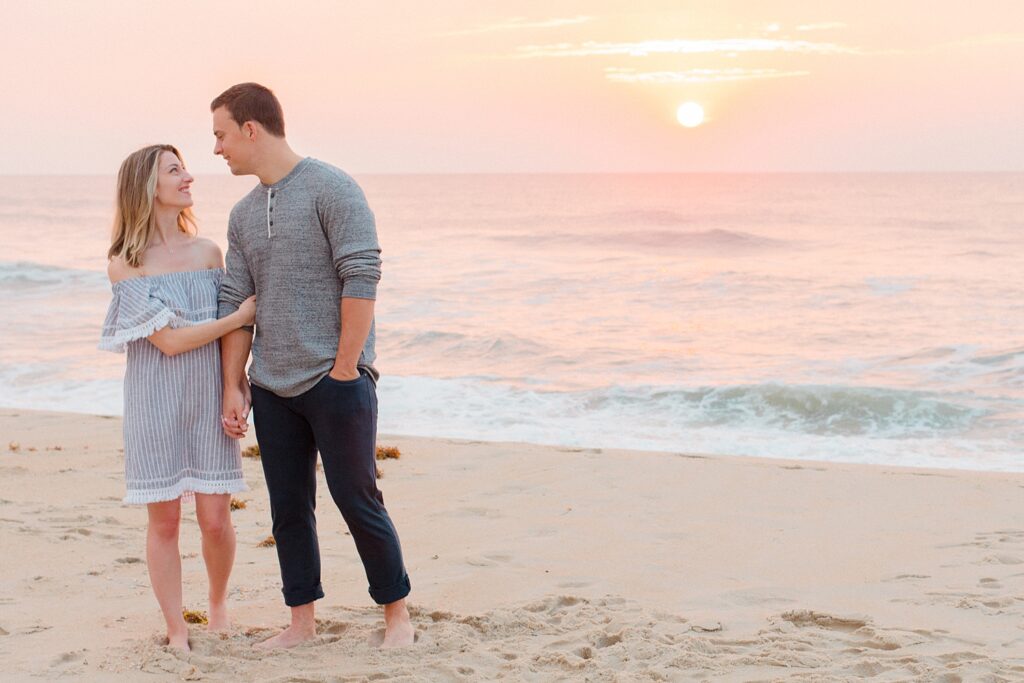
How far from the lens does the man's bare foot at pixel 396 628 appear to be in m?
4.06

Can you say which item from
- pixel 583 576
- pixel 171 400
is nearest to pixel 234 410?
pixel 171 400

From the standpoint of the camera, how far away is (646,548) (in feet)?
18.7

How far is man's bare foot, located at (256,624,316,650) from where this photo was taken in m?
4.11

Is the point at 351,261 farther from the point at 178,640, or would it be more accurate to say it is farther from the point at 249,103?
the point at 178,640

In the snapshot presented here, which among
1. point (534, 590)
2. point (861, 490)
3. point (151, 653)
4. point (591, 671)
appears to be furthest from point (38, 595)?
point (861, 490)

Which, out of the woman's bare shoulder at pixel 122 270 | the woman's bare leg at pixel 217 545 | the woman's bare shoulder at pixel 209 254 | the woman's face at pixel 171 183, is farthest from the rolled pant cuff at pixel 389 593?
the woman's face at pixel 171 183

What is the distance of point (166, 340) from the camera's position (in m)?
3.81

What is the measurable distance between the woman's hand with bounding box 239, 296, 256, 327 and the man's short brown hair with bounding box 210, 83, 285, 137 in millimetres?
623

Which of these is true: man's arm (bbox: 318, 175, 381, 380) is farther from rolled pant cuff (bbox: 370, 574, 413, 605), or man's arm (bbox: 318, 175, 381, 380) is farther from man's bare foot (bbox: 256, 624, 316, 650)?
→ man's bare foot (bbox: 256, 624, 316, 650)

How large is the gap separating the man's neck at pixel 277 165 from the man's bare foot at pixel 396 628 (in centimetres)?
168

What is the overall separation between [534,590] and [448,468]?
2965 mm

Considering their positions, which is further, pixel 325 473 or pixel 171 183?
pixel 171 183

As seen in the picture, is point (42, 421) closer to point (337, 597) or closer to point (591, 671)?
point (337, 597)

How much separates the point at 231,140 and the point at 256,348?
0.75 metres
